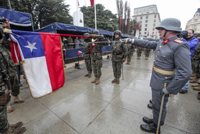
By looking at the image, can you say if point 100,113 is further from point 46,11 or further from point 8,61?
point 46,11

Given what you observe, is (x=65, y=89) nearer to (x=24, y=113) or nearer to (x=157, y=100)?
(x=24, y=113)

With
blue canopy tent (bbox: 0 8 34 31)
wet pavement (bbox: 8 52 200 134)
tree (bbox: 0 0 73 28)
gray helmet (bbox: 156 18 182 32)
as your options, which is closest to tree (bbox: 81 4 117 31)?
tree (bbox: 0 0 73 28)

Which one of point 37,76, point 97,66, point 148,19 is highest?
point 148,19

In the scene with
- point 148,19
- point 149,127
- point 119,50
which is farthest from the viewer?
point 148,19

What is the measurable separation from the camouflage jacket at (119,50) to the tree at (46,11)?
53.7 feet

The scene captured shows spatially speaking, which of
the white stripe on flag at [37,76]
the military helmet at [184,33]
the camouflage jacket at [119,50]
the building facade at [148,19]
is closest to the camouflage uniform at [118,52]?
the camouflage jacket at [119,50]

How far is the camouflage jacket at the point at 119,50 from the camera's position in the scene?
341 centimetres

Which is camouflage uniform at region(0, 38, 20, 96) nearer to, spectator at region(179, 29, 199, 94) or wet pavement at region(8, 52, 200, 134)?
wet pavement at region(8, 52, 200, 134)

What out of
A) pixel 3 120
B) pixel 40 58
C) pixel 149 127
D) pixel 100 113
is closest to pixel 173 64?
pixel 149 127

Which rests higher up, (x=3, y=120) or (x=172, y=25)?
(x=172, y=25)

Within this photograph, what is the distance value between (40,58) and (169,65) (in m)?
2.27

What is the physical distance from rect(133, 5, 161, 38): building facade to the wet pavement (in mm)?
63985

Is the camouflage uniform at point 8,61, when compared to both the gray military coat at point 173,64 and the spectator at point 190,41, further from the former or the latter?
the spectator at point 190,41

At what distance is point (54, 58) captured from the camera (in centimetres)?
193
